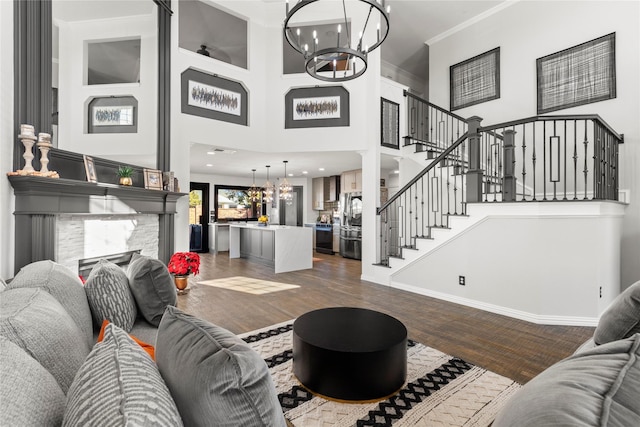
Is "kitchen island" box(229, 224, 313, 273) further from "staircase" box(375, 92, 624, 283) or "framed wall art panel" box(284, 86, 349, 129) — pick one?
"framed wall art panel" box(284, 86, 349, 129)

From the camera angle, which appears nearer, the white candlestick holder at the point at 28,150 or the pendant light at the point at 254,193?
the white candlestick holder at the point at 28,150

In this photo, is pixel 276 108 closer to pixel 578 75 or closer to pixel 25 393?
pixel 578 75

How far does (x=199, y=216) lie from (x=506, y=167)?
331 inches

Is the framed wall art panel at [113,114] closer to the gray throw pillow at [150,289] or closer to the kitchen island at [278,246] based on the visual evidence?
the gray throw pillow at [150,289]

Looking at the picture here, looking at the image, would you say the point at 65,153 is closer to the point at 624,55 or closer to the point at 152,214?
the point at 152,214

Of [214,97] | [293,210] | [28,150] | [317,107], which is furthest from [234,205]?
[28,150]

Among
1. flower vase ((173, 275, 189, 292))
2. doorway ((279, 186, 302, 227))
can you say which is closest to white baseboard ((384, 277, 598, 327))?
flower vase ((173, 275, 189, 292))

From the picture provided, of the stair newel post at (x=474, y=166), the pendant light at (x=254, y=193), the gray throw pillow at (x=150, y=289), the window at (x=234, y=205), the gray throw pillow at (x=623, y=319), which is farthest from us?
the window at (x=234, y=205)

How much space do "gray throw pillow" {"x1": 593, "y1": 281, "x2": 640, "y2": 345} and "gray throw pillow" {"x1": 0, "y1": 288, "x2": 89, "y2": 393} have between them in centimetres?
204

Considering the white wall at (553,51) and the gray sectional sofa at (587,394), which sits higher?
the white wall at (553,51)

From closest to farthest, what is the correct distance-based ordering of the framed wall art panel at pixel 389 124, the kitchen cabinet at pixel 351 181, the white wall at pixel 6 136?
the white wall at pixel 6 136
the framed wall art panel at pixel 389 124
the kitchen cabinet at pixel 351 181

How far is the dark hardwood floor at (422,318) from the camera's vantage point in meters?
2.61

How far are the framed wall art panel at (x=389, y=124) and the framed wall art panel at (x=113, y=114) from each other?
3911 mm

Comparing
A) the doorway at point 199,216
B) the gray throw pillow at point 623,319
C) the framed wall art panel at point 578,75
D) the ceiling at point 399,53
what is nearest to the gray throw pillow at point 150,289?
the gray throw pillow at point 623,319
